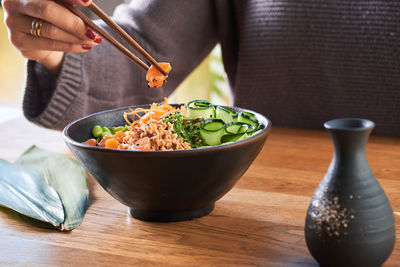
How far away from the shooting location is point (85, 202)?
98cm

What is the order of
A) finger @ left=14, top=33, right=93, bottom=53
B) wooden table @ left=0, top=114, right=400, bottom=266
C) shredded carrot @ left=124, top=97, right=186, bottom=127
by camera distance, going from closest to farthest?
wooden table @ left=0, top=114, right=400, bottom=266, shredded carrot @ left=124, top=97, right=186, bottom=127, finger @ left=14, top=33, right=93, bottom=53

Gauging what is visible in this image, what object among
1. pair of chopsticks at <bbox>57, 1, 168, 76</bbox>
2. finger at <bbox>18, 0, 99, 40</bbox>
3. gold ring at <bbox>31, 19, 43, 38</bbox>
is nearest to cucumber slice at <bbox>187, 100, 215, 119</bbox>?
pair of chopsticks at <bbox>57, 1, 168, 76</bbox>

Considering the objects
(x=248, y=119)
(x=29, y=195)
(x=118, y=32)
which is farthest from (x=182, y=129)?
(x=29, y=195)

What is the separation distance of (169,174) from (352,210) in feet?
0.99

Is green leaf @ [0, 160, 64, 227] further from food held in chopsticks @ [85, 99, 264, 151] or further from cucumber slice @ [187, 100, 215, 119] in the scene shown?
cucumber slice @ [187, 100, 215, 119]

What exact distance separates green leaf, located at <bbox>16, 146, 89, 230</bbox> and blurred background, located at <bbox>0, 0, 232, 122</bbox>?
1831 millimetres

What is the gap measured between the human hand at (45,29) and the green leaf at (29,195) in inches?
14.0

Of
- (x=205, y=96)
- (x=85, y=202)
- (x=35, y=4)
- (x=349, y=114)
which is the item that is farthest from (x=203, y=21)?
(x=205, y=96)

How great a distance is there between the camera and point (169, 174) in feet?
2.58

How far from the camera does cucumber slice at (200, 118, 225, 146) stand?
0.91 m

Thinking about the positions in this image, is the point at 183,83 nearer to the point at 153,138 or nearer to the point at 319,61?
the point at 319,61

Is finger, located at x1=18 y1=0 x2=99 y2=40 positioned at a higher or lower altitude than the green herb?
higher

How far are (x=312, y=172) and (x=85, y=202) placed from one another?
1.75ft

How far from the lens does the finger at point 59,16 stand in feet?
3.79
